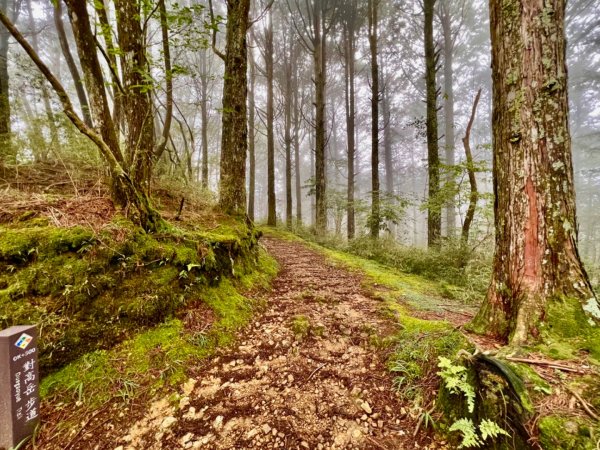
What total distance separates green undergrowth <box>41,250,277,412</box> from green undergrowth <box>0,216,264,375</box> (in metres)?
0.07

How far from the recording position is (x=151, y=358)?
91.1 inches

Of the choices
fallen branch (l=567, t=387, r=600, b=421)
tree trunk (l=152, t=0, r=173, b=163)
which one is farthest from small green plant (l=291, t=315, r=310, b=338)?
tree trunk (l=152, t=0, r=173, b=163)

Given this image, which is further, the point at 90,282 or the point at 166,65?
the point at 166,65

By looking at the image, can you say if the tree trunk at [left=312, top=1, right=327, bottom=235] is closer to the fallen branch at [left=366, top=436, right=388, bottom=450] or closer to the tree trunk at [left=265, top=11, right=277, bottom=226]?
the tree trunk at [left=265, top=11, right=277, bottom=226]

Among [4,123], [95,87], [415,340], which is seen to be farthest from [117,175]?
[4,123]

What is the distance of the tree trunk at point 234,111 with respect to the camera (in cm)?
516

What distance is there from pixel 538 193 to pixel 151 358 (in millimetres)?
3655

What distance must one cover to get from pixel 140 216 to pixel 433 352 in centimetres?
A: 348

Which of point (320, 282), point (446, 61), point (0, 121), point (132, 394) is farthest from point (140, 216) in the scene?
point (446, 61)

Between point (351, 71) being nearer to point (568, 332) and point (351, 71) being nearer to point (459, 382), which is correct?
point (568, 332)

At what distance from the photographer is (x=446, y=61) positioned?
716 inches

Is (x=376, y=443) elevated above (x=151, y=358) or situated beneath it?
situated beneath

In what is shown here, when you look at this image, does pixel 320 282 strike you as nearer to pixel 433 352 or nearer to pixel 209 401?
pixel 433 352

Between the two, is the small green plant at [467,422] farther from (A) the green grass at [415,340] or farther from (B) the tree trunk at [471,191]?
(B) the tree trunk at [471,191]
